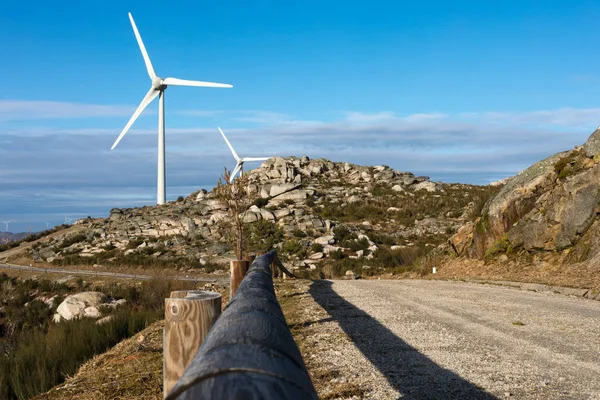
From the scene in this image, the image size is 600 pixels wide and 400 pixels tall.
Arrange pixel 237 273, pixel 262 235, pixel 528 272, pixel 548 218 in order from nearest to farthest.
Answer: pixel 237 273
pixel 528 272
pixel 548 218
pixel 262 235

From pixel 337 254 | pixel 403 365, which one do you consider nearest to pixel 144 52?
pixel 337 254

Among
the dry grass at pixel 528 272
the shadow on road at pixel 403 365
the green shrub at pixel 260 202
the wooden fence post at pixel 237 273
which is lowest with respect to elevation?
the dry grass at pixel 528 272

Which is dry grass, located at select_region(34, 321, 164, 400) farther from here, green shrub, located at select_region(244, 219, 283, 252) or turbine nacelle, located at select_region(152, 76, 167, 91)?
turbine nacelle, located at select_region(152, 76, 167, 91)

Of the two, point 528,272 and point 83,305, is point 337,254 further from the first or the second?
point 83,305

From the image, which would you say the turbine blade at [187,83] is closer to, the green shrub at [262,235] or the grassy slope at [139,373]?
the green shrub at [262,235]

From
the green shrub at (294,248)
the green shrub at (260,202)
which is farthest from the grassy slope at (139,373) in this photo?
the green shrub at (260,202)

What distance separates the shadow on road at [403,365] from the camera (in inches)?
232

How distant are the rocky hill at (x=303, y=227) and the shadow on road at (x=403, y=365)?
1623 cm

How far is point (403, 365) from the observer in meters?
7.11

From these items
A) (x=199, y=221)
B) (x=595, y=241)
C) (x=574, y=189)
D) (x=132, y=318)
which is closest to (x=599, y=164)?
(x=574, y=189)

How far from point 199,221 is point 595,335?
47764 millimetres

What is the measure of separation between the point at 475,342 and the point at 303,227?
40019 millimetres

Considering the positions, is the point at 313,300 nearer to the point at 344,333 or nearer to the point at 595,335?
the point at 344,333

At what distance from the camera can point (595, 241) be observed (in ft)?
56.4
